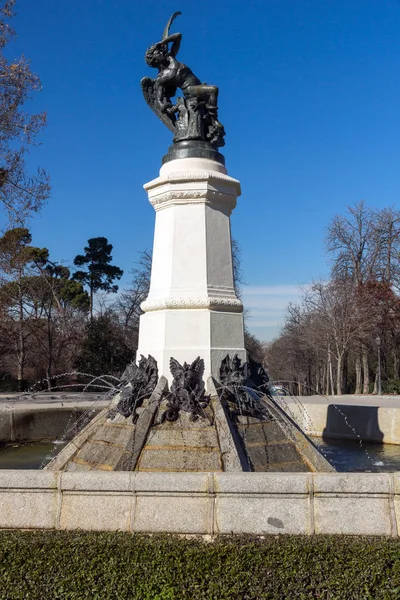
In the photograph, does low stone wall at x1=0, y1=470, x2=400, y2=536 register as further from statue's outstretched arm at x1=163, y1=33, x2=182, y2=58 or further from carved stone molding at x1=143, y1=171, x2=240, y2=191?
statue's outstretched arm at x1=163, y1=33, x2=182, y2=58

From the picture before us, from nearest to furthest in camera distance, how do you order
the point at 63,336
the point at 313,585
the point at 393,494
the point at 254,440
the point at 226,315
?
the point at 313,585 → the point at 393,494 → the point at 254,440 → the point at 226,315 → the point at 63,336

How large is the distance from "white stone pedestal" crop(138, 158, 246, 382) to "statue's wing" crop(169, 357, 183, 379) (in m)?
0.18

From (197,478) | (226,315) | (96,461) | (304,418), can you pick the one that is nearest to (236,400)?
(226,315)

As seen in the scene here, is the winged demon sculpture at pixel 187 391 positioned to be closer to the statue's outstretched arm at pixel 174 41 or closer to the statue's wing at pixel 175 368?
the statue's wing at pixel 175 368

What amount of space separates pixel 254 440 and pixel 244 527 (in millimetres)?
2545

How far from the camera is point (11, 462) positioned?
1141cm

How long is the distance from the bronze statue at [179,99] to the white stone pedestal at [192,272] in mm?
616

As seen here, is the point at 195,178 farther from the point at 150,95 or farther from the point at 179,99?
the point at 150,95

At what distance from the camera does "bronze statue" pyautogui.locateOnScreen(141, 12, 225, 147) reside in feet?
29.0

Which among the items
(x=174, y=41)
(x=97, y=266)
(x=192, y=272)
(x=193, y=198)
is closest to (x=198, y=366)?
(x=192, y=272)

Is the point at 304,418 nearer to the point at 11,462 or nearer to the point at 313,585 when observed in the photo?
the point at 11,462

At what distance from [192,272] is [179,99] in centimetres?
283

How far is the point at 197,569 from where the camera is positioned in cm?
409

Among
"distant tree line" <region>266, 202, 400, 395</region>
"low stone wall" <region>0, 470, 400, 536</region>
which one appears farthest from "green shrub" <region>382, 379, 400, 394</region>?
"low stone wall" <region>0, 470, 400, 536</region>
